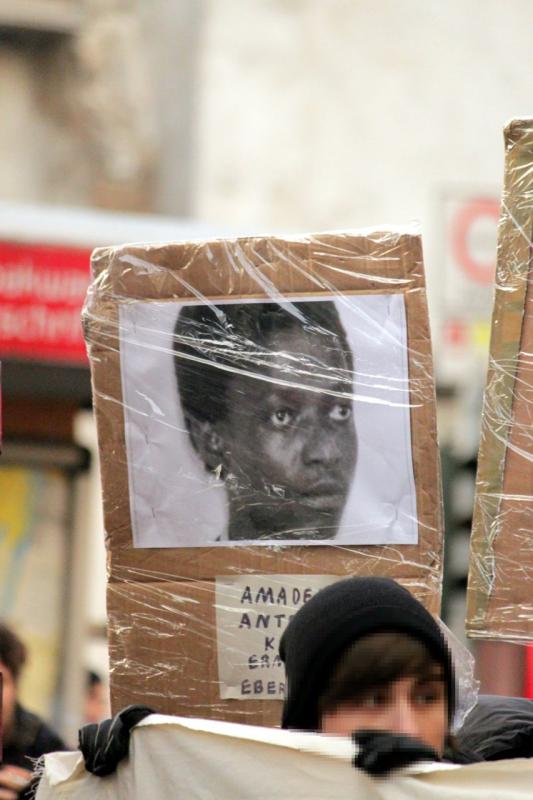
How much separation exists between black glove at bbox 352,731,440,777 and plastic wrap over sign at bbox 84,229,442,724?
0.51 m

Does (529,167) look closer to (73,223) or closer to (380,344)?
(380,344)

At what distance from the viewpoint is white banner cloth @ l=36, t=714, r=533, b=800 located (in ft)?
5.54

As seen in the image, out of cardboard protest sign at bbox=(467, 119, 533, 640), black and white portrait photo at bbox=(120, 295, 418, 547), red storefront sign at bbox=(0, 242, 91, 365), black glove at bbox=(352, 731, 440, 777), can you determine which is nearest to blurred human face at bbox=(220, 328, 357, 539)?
black and white portrait photo at bbox=(120, 295, 418, 547)

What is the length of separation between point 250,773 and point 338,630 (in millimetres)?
197

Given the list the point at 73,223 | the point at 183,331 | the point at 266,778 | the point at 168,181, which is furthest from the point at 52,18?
the point at 266,778

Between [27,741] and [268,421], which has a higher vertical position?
[268,421]

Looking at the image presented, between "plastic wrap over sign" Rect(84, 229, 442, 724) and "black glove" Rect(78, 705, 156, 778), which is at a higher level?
"plastic wrap over sign" Rect(84, 229, 442, 724)

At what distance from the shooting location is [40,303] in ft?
24.0

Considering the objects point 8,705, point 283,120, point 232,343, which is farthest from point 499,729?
point 283,120

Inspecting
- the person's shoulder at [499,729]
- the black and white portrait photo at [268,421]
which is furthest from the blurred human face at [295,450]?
the person's shoulder at [499,729]

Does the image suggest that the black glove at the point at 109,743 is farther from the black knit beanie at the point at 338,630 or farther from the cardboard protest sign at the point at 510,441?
the cardboard protest sign at the point at 510,441

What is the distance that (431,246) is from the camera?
35.1 ft

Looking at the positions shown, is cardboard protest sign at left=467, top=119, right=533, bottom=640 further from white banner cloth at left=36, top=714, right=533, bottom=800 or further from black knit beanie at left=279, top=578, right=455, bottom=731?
white banner cloth at left=36, top=714, right=533, bottom=800

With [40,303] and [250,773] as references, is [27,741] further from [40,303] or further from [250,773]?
[40,303]
